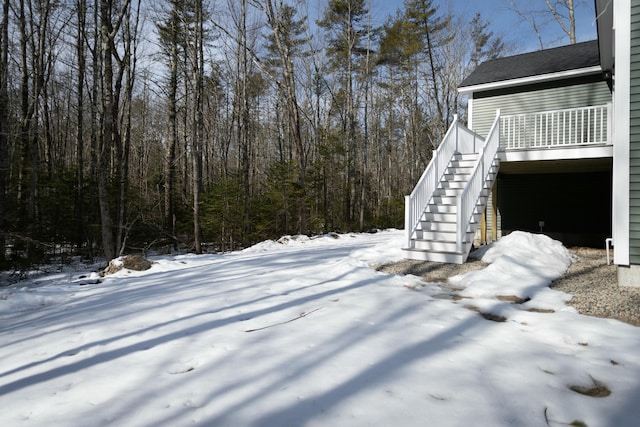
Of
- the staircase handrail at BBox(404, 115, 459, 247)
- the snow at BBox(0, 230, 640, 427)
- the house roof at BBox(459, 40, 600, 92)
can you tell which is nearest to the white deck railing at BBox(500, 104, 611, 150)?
the house roof at BBox(459, 40, 600, 92)

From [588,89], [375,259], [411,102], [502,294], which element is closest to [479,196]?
[375,259]

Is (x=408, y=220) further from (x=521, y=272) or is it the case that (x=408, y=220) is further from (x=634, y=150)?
(x=634, y=150)

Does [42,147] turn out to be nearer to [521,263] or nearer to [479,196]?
[479,196]

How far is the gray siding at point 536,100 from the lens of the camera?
28.5ft

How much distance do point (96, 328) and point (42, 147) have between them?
15.1 meters

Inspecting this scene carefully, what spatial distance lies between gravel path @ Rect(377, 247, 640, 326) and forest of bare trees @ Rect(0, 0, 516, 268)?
662cm

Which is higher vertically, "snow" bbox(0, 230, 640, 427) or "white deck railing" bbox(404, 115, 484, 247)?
"white deck railing" bbox(404, 115, 484, 247)

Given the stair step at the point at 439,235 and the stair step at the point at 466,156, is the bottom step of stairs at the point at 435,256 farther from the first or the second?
the stair step at the point at 466,156

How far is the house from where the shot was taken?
4707 millimetres

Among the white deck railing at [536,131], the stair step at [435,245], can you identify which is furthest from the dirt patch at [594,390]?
the white deck railing at [536,131]

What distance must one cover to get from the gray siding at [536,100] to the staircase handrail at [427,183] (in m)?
3.06

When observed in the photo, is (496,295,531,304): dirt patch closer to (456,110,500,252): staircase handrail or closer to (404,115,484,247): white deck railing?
(456,110,500,252): staircase handrail

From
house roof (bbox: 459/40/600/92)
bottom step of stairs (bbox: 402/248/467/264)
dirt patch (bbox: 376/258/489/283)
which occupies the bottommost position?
dirt patch (bbox: 376/258/489/283)

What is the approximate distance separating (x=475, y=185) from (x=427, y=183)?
85 centimetres
